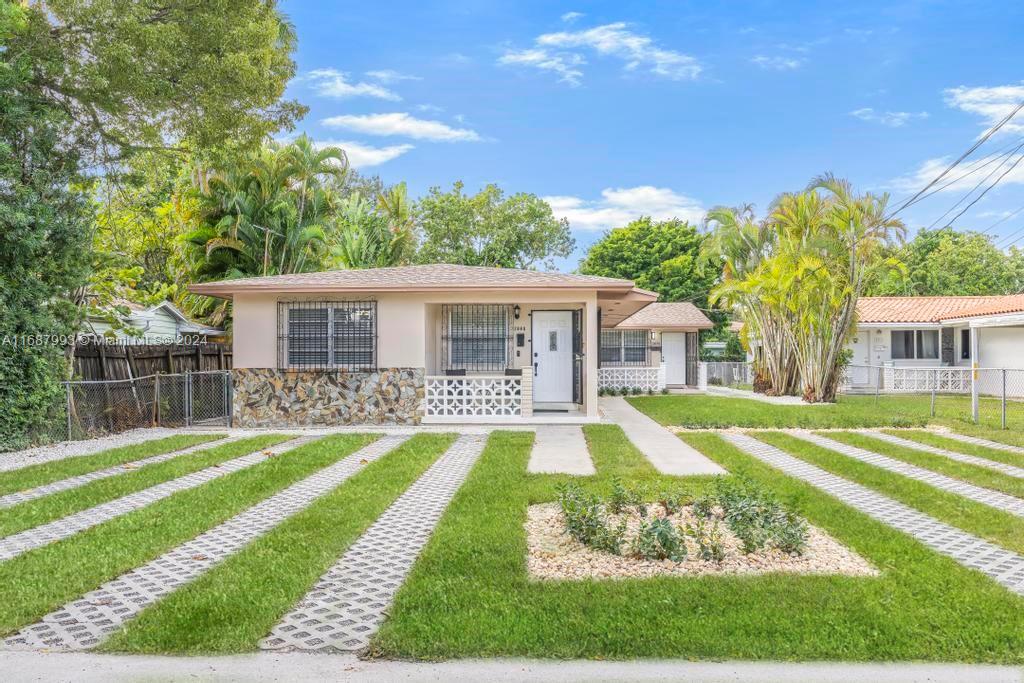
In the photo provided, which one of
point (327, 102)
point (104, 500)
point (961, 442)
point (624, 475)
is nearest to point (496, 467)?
point (624, 475)

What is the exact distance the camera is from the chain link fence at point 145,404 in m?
11.5

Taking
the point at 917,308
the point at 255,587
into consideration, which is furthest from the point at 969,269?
the point at 255,587

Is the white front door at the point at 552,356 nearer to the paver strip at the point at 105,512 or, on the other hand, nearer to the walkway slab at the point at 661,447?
the walkway slab at the point at 661,447

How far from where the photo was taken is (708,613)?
13.0 ft

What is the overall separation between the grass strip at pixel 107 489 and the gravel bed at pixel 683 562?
4.53 metres

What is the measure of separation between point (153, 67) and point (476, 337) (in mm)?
7620

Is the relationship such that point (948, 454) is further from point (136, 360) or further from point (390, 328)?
point (136, 360)

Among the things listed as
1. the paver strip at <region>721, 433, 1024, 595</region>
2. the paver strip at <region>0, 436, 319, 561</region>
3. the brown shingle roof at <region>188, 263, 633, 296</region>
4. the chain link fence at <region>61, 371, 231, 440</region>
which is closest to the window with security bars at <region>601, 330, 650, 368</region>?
the brown shingle roof at <region>188, 263, 633, 296</region>

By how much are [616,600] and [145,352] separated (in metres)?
12.6

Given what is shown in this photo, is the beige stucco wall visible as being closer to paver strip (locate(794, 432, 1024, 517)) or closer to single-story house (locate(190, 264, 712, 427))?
single-story house (locate(190, 264, 712, 427))

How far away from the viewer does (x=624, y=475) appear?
815 centimetres

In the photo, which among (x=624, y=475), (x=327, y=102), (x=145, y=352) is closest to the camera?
(x=624, y=475)

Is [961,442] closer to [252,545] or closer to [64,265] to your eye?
[252,545]

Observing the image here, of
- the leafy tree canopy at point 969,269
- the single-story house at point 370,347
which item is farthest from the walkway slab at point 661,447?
the leafy tree canopy at point 969,269
